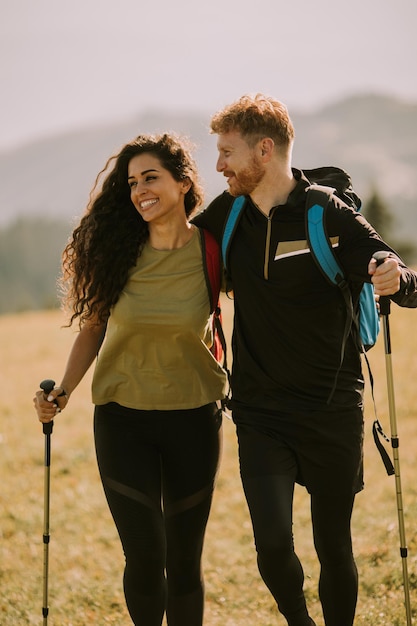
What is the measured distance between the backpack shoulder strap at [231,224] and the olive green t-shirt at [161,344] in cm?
30

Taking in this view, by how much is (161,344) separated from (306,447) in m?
1.09

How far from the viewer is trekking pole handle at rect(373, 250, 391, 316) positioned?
4.11m

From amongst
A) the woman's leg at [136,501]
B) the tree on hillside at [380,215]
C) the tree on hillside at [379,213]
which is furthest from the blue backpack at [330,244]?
the tree on hillside at [379,213]

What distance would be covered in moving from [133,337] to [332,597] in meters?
1.99

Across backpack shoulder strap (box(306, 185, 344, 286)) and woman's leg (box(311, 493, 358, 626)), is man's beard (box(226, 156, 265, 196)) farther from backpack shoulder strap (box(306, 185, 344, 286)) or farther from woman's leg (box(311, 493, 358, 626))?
woman's leg (box(311, 493, 358, 626))

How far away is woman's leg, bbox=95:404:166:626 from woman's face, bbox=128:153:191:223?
4.21ft

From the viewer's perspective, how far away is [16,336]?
1200 inches

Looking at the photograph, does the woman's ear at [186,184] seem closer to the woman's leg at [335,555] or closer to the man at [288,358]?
the man at [288,358]

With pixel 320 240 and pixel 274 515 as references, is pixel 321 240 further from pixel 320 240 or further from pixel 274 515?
pixel 274 515

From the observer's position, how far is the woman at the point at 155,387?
473cm

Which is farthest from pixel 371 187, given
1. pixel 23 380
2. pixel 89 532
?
pixel 89 532

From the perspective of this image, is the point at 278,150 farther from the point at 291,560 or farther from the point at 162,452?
the point at 291,560

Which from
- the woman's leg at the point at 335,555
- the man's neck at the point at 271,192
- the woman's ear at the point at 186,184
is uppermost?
the woman's ear at the point at 186,184

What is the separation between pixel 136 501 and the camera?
15.4 feet
